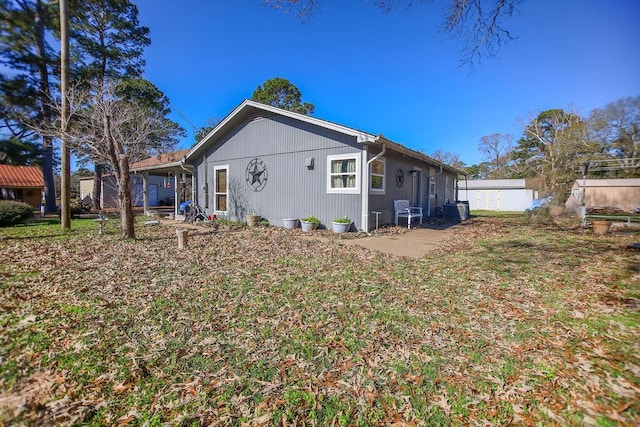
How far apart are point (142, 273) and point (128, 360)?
2742 mm

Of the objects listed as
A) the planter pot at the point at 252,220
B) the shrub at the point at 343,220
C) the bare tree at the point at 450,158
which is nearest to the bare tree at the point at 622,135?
the shrub at the point at 343,220

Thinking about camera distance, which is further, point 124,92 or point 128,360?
point 124,92

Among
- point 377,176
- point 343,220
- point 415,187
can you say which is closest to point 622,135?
point 415,187

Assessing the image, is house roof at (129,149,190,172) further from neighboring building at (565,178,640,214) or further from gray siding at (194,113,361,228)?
neighboring building at (565,178,640,214)

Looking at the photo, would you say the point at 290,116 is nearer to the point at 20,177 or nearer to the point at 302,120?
the point at 302,120

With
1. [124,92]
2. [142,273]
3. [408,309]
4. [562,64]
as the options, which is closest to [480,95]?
[562,64]

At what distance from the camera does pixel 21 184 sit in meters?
17.7

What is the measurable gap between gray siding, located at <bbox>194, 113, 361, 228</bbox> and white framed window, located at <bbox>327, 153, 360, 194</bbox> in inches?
7.0

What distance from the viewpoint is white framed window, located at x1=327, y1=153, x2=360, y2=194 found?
8.86 meters

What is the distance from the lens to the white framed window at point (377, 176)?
29.6ft

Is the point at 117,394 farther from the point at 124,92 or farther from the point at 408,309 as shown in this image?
the point at 124,92

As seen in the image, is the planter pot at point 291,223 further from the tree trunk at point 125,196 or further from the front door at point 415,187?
the front door at point 415,187

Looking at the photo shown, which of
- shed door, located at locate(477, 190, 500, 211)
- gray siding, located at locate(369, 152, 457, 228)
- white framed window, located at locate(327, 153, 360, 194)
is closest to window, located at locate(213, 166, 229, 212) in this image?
white framed window, located at locate(327, 153, 360, 194)

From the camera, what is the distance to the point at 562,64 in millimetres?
7828
